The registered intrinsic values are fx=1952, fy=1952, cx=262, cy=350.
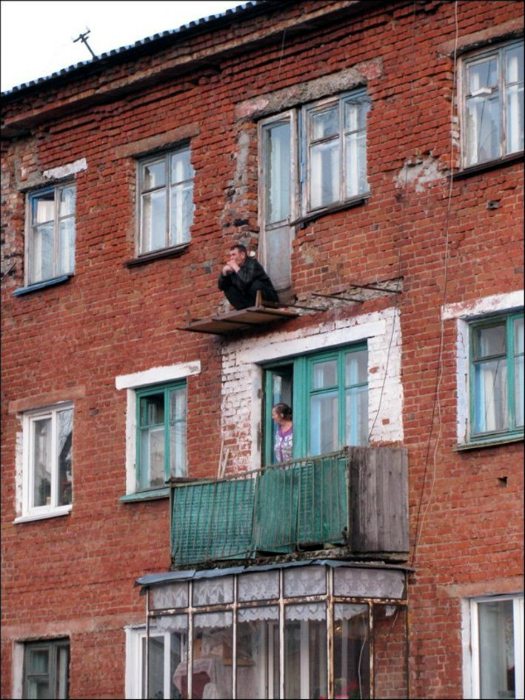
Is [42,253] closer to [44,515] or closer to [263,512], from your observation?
[44,515]

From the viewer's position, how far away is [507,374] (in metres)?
19.7

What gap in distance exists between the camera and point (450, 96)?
67.6 feet

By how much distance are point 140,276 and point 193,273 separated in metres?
0.97

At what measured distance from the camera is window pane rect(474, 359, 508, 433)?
64.7 feet

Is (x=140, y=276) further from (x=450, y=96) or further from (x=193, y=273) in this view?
(x=450, y=96)

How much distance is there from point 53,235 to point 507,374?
311 inches

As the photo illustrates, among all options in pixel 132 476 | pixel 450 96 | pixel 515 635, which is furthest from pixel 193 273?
pixel 515 635

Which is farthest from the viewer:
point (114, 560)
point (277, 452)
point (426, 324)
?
point (114, 560)

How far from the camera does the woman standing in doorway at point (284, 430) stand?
21.8 metres

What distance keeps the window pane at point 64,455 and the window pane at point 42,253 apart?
1.94m

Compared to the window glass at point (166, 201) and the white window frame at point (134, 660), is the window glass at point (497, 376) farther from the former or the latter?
the white window frame at point (134, 660)

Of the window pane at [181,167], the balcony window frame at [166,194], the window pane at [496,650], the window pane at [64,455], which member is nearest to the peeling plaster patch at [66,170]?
the balcony window frame at [166,194]

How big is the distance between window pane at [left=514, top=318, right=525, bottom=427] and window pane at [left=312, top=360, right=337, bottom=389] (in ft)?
8.30

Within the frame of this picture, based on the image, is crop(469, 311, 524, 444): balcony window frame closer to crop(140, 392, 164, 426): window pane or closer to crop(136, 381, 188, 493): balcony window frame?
crop(136, 381, 188, 493): balcony window frame
